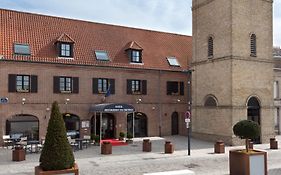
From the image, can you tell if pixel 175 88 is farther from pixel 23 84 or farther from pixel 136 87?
pixel 23 84

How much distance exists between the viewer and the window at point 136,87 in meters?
29.5

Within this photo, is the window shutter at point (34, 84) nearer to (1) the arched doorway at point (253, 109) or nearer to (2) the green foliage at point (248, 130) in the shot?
(2) the green foliage at point (248, 130)

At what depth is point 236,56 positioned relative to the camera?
25.5 metres

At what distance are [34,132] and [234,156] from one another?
58.4 ft

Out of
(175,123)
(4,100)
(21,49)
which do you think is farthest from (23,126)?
(175,123)

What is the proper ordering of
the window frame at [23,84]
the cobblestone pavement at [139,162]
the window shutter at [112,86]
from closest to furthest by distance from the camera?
1. the cobblestone pavement at [139,162]
2. the window frame at [23,84]
3. the window shutter at [112,86]

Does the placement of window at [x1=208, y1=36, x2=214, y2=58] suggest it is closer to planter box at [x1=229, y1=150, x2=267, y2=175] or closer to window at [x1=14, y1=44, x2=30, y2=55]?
planter box at [x1=229, y1=150, x2=267, y2=175]

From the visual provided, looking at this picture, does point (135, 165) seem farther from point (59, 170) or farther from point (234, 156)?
point (59, 170)

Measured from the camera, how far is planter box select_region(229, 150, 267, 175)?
43.7ft

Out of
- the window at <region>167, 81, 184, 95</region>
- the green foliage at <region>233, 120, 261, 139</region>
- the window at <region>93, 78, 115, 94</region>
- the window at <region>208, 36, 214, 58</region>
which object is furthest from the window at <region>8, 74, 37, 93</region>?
the green foliage at <region>233, 120, 261, 139</region>

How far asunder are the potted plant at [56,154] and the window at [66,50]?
57.6ft

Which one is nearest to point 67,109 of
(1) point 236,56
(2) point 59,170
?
(1) point 236,56

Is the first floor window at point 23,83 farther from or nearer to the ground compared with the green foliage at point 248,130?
farther from the ground

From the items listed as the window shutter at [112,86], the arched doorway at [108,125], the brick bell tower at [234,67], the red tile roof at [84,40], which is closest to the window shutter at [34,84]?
the red tile roof at [84,40]
